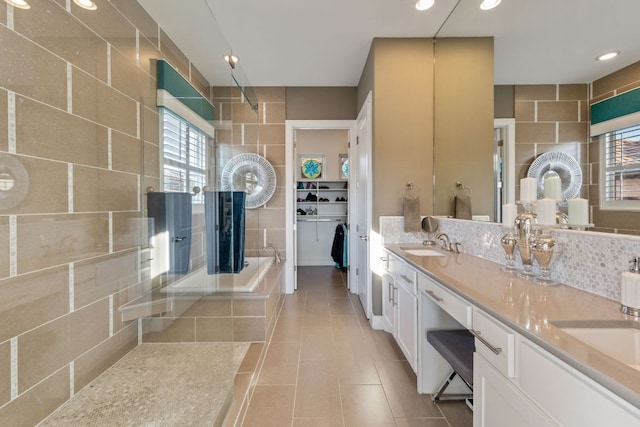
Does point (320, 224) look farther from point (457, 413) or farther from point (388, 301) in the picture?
point (457, 413)

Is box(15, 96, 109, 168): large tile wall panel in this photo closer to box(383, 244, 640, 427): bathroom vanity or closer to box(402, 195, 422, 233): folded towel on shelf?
box(383, 244, 640, 427): bathroom vanity

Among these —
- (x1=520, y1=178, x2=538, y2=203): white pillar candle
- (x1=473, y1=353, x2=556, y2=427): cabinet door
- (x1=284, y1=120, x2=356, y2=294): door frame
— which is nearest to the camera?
(x1=473, y1=353, x2=556, y2=427): cabinet door

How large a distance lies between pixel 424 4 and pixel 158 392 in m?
3.23

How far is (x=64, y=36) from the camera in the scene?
144 cm

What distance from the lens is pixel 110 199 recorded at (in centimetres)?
176

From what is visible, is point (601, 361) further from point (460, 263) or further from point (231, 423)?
point (231, 423)

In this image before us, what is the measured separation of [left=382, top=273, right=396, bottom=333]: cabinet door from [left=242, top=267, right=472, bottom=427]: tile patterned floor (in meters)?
0.19

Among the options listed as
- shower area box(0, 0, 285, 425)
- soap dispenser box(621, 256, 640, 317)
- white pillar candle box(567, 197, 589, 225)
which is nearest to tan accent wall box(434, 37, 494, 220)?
white pillar candle box(567, 197, 589, 225)

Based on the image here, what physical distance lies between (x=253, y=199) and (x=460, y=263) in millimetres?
2702

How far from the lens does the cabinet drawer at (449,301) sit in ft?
3.83

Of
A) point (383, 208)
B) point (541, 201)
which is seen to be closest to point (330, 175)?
point (383, 208)

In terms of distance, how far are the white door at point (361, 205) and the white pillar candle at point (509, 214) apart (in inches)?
53.2

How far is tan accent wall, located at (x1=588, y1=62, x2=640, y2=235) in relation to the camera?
39.1 inches

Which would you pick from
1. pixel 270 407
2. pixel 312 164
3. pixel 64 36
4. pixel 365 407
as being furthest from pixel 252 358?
pixel 312 164
